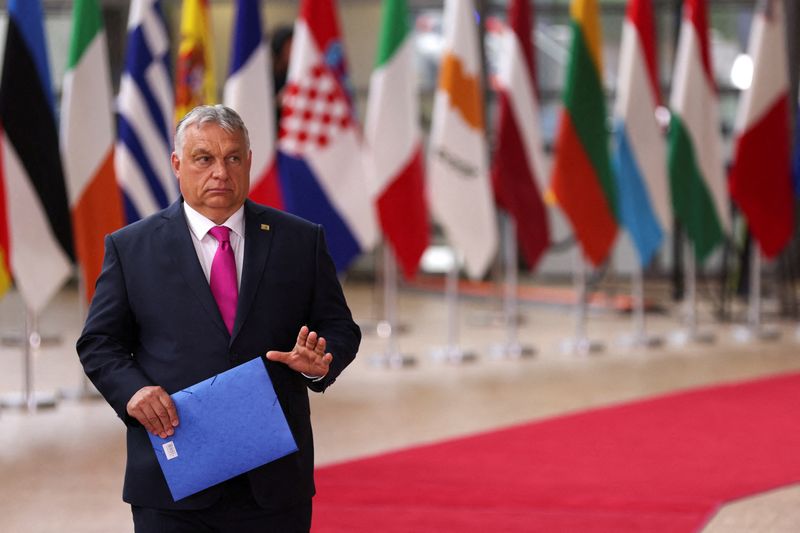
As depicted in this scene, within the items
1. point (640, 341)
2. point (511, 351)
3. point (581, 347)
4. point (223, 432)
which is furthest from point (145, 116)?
point (223, 432)

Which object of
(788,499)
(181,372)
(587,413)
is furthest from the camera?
(587,413)

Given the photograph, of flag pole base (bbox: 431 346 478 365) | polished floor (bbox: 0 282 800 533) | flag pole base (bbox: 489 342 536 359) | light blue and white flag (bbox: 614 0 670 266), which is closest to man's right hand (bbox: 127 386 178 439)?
polished floor (bbox: 0 282 800 533)

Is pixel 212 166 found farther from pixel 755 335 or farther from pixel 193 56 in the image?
pixel 755 335

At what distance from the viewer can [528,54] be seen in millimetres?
8836

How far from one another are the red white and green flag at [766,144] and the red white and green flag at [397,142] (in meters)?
2.46

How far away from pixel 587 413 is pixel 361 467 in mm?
1726

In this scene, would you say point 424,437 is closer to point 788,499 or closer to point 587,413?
point 587,413

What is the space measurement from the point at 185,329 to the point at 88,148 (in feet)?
14.5

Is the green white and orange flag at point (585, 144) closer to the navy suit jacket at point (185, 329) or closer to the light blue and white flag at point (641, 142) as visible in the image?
the light blue and white flag at point (641, 142)

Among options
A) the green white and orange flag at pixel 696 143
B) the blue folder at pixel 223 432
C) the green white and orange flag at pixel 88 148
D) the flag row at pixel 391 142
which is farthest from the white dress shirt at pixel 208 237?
the green white and orange flag at pixel 696 143

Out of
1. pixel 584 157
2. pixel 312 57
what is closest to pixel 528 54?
pixel 584 157

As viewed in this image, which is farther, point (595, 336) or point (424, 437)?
point (595, 336)

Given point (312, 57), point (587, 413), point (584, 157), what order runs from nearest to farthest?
point (587, 413) < point (312, 57) < point (584, 157)

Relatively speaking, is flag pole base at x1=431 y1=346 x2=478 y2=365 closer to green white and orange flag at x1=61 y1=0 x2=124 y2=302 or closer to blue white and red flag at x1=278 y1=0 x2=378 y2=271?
blue white and red flag at x1=278 y1=0 x2=378 y2=271
